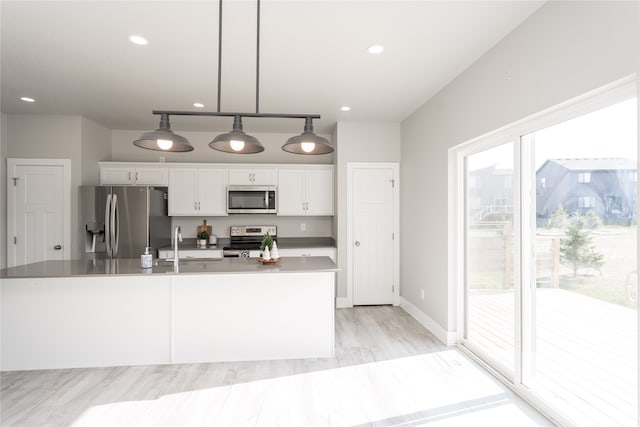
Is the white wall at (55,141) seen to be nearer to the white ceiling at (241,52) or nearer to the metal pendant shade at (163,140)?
the white ceiling at (241,52)

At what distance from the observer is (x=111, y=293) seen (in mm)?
3008

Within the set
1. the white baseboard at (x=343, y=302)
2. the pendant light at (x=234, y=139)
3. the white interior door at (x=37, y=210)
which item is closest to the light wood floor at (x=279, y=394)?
the white baseboard at (x=343, y=302)

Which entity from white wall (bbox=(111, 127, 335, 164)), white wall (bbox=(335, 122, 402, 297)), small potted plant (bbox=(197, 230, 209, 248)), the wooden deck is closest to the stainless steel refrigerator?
small potted plant (bbox=(197, 230, 209, 248))

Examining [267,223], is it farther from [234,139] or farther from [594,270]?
[594,270]

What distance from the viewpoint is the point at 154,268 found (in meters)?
3.05

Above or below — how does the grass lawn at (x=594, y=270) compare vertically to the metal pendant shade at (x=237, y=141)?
below

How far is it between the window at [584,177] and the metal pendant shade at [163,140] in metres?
2.65

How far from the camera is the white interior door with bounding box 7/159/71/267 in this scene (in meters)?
4.41

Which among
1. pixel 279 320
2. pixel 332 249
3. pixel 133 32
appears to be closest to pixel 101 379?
pixel 279 320

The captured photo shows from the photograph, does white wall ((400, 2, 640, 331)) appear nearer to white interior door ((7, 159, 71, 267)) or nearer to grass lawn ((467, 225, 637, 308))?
grass lawn ((467, 225, 637, 308))

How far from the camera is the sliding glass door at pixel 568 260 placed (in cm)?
182

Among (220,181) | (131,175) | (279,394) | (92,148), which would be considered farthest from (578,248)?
(92,148)

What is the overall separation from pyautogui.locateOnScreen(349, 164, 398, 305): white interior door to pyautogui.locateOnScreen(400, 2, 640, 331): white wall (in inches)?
7.4

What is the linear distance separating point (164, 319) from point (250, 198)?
233 cm
